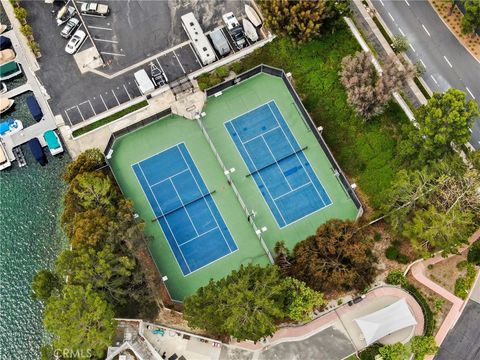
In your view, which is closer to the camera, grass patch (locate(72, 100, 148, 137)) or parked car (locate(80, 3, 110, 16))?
grass patch (locate(72, 100, 148, 137))

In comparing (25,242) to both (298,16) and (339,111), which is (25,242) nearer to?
(339,111)

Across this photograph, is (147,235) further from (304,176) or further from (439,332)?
(439,332)

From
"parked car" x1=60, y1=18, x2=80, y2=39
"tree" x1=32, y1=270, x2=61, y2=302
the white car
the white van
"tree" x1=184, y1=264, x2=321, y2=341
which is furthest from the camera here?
"parked car" x1=60, y1=18, x2=80, y2=39

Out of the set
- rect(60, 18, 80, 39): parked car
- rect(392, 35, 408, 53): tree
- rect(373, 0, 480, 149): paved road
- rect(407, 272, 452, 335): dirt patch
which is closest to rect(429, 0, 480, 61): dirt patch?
rect(373, 0, 480, 149): paved road

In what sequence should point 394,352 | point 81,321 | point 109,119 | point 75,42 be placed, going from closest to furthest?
point 81,321, point 394,352, point 109,119, point 75,42

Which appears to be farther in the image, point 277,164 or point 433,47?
point 433,47

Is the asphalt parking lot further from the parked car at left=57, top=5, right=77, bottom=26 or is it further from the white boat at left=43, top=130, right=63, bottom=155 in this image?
the white boat at left=43, top=130, right=63, bottom=155

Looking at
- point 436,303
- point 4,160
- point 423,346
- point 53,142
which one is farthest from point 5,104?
point 423,346
